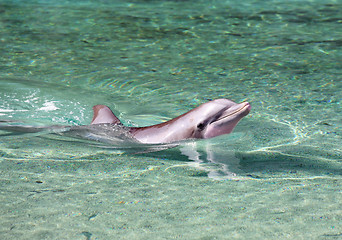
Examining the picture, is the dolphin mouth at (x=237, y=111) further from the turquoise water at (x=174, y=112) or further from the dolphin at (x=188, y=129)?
the turquoise water at (x=174, y=112)

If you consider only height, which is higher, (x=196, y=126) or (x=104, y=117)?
(x=196, y=126)

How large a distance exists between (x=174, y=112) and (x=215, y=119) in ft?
5.12

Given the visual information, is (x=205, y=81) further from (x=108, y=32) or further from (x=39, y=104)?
(x=108, y=32)

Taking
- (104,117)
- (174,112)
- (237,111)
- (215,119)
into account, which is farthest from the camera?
(174,112)

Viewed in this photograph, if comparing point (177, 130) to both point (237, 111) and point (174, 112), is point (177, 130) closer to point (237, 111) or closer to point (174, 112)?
point (237, 111)

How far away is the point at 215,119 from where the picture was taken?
5.02 meters

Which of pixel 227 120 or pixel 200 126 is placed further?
pixel 200 126

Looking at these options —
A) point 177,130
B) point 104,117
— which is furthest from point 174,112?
point 177,130

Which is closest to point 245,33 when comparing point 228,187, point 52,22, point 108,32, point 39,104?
point 108,32

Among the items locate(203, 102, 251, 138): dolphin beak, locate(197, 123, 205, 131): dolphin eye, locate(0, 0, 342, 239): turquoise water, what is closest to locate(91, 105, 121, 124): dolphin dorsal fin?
locate(0, 0, 342, 239): turquoise water

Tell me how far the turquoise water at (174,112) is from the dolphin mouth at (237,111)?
28 centimetres

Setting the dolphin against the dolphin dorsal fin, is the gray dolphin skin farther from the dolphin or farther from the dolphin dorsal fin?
the dolphin dorsal fin

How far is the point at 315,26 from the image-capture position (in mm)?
11516

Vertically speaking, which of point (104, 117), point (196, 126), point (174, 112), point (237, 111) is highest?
point (237, 111)
